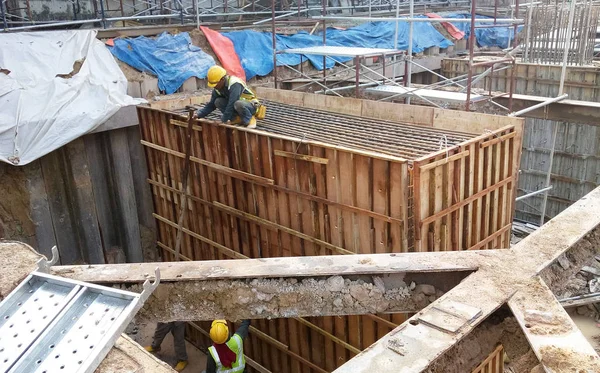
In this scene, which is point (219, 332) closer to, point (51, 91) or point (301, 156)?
point (301, 156)

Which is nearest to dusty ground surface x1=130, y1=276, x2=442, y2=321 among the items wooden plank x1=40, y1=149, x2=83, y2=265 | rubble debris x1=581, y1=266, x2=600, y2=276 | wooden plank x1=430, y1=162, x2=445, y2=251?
wooden plank x1=430, y1=162, x2=445, y2=251

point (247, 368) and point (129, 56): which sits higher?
point (129, 56)

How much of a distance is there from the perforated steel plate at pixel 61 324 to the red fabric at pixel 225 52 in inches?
394

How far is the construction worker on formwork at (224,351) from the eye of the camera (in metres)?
6.36

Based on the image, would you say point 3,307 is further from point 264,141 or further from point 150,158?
point 150,158

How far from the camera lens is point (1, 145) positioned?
8.56 metres

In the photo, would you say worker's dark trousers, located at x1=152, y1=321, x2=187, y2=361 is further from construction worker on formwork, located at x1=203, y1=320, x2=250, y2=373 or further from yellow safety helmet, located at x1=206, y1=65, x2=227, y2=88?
yellow safety helmet, located at x1=206, y1=65, x2=227, y2=88

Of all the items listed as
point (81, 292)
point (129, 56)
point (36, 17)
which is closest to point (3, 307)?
point (81, 292)

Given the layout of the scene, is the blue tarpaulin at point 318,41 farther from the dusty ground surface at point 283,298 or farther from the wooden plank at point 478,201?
the dusty ground surface at point 283,298

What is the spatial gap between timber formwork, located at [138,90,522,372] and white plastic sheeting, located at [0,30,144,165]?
0.95 m

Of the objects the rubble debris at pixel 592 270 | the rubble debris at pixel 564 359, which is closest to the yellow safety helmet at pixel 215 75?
the rubble debris at pixel 564 359

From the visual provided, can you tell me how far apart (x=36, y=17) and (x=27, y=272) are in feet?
42.1

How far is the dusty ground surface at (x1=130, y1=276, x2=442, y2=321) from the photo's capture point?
4.12 metres

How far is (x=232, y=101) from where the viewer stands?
859 cm
